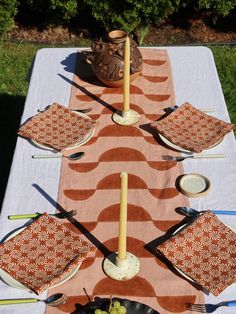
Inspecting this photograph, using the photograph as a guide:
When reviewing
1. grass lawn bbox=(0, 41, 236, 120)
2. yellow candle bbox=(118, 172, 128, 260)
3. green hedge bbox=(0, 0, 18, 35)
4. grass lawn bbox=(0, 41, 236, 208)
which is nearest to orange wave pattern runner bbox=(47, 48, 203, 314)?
yellow candle bbox=(118, 172, 128, 260)

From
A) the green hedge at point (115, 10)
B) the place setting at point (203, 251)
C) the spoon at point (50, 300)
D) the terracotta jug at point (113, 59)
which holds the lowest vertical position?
the green hedge at point (115, 10)

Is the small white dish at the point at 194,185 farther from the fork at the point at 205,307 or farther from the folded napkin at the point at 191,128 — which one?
the fork at the point at 205,307

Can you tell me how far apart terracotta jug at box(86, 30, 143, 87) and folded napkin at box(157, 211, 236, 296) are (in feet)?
3.59

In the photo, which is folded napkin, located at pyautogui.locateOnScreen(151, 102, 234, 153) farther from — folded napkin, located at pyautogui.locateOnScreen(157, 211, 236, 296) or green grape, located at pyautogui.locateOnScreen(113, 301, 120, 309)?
green grape, located at pyautogui.locateOnScreen(113, 301, 120, 309)

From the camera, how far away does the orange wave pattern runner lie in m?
2.09

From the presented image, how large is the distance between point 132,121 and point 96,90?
391 mm

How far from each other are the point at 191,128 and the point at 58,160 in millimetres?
743

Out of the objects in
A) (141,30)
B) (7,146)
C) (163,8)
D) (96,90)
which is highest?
(96,90)

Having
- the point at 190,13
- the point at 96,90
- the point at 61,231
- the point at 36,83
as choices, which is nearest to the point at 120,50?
the point at 96,90

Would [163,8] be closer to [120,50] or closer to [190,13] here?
[190,13]

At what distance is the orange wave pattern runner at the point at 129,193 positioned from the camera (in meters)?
2.09

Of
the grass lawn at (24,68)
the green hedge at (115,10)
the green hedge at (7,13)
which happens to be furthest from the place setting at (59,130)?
the green hedge at (7,13)

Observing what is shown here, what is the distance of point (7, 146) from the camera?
4.68 m

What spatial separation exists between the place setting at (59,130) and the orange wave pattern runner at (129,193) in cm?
6
